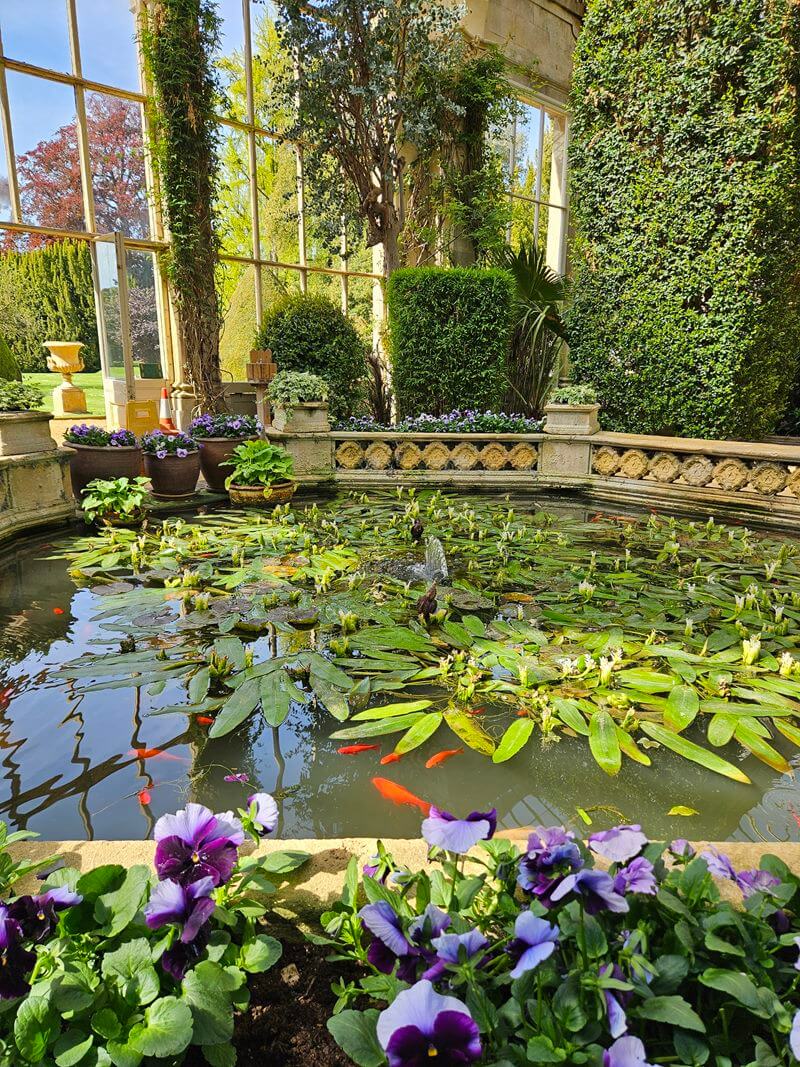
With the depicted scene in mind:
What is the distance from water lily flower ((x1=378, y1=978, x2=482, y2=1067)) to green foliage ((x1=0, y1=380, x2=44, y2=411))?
194 inches

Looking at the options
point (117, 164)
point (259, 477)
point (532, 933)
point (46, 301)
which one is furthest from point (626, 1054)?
point (46, 301)

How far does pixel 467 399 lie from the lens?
7.66 m

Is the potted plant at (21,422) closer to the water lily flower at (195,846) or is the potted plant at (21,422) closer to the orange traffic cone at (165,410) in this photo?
the water lily flower at (195,846)

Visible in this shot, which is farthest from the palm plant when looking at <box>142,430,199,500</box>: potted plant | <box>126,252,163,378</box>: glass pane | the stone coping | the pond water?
the stone coping

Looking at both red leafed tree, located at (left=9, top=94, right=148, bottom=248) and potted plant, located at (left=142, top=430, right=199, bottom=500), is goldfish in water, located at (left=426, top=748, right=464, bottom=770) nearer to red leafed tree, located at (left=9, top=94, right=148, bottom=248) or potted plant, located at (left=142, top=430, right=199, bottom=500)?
potted plant, located at (left=142, top=430, right=199, bottom=500)

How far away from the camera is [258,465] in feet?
18.0

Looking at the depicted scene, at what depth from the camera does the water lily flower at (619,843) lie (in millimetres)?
920

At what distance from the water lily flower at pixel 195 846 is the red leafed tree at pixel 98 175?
9.71m

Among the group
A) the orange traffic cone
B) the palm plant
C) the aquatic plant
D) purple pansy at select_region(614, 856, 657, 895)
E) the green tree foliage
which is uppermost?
the green tree foliage

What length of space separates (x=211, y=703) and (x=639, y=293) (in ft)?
20.4

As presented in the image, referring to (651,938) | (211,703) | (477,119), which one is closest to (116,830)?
(211,703)

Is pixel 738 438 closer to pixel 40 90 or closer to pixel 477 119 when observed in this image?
pixel 477 119

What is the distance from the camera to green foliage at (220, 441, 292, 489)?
5.47 metres

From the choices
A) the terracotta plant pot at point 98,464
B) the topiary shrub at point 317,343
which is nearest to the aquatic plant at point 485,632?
the terracotta plant pot at point 98,464
